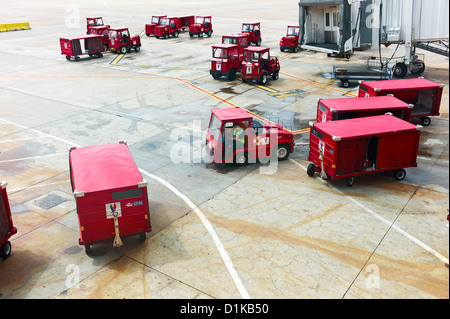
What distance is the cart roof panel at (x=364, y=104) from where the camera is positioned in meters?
18.0

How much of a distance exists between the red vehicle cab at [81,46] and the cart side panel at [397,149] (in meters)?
32.6

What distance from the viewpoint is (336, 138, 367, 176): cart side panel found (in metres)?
15.1

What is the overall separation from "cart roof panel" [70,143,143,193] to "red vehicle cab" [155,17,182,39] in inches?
1588

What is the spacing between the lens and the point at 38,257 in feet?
39.2

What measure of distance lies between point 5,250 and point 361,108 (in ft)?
46.9

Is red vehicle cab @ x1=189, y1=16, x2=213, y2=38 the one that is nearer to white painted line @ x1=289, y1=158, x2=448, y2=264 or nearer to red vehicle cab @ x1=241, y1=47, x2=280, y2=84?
red vehicle cab @ x1=241, y1=47, x2=280, y2=84

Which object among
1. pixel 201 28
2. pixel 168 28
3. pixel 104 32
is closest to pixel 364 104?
pixel 104 32

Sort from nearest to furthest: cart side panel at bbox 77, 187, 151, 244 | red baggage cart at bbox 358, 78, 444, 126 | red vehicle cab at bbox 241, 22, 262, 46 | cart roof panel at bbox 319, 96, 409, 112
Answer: cart side panel at bbox 77, 187, 151, 244 → cart roof panel at bbox 319, 96, 409, 112 → red baggage cart at bbox 358, 78, 444, 126 → red vehicle cab at bbox 241, 22, 262, 46

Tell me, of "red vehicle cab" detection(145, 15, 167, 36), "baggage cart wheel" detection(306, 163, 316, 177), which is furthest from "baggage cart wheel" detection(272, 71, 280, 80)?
"red vehicle cab" detection(145, 15, 167, 36)

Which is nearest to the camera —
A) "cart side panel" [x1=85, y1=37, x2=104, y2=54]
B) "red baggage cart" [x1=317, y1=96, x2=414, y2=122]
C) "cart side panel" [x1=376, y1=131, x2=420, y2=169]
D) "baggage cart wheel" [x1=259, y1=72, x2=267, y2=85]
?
"cart side panel" [x1=376, y1=131, x2=420, y2=169]

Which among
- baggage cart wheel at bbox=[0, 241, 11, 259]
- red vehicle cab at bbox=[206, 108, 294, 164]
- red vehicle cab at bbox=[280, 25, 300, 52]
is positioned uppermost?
red vehicle cab at bbox=[280, 25, 300, 52]
